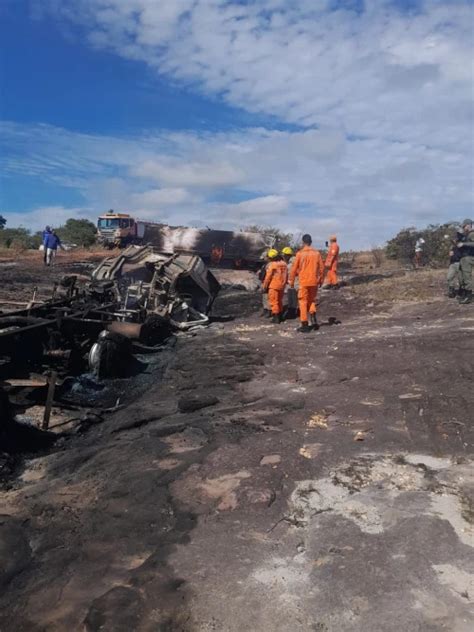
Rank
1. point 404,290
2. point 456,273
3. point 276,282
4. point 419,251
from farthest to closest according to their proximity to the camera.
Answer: point 419,251 → point 404,290 → point 456,273 → point 276,282

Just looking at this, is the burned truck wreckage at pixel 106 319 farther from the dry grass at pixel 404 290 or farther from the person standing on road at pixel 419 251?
the person standing on road at pixel 419 251

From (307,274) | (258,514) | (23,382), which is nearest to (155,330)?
(307,274)

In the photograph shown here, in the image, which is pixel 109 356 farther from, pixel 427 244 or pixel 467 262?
pixel 427 244

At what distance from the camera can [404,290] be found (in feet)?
45.5

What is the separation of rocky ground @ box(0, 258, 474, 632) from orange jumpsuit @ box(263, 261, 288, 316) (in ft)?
15.1

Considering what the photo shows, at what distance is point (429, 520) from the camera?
303 centimetres

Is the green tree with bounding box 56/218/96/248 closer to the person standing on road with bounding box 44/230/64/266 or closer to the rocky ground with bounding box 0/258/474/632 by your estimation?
the person standing on road with bounding box 44/230/64/266

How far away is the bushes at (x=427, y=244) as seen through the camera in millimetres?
22656

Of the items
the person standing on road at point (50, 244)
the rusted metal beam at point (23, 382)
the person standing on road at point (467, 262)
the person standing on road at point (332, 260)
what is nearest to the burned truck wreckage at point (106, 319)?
the rusted metal beam at point (23, 382)

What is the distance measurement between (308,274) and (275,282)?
1.43 m

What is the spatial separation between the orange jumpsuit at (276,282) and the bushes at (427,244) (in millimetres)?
13797

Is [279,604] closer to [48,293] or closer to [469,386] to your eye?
[469,386]

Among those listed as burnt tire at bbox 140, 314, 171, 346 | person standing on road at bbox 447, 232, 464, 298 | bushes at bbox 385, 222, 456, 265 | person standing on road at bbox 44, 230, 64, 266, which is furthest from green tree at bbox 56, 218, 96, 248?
person standing on road at bbox 447, 232, 464, 298

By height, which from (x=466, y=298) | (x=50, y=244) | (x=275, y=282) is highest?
(x=50, y=244)
